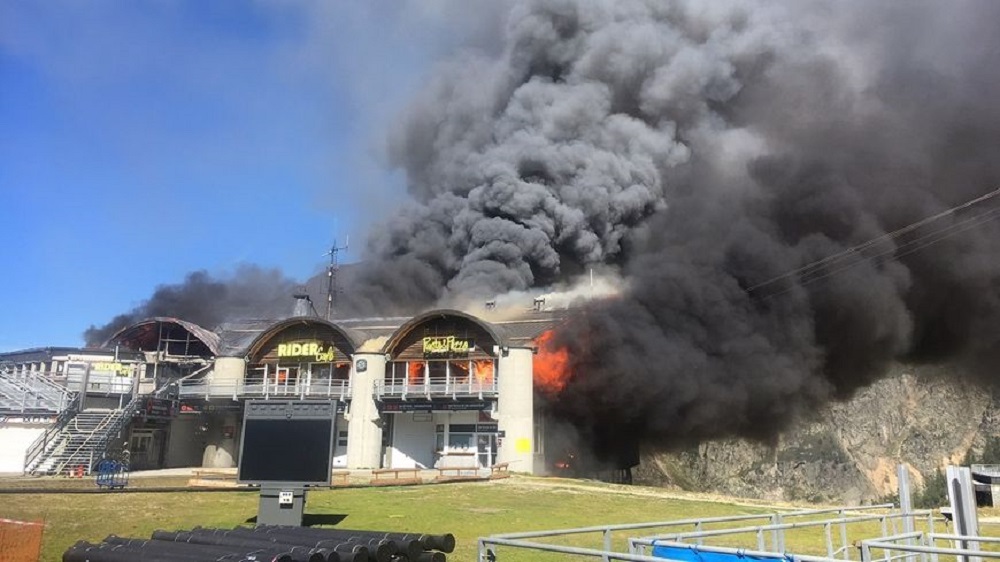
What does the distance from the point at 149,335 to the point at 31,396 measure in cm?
1287

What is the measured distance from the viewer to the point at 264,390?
4341 centimetres

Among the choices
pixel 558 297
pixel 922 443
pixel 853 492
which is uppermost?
pixel 558 297

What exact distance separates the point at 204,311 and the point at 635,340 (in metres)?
56.6

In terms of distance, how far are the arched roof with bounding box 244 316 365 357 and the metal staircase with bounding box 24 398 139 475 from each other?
799 centimetres

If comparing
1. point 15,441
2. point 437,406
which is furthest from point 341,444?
point 15,441

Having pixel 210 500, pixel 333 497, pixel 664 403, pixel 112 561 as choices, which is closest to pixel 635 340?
pixel 664 403

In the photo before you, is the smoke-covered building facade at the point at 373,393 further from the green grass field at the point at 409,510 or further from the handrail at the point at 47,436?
the green grass field at the point at 409,510

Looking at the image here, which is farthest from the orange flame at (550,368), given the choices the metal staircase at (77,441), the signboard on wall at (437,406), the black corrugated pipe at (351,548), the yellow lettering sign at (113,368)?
the black corrugated pipe at (351,548)

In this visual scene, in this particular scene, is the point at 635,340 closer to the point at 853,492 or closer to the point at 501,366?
the point at 501,366

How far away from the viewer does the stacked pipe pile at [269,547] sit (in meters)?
8.09

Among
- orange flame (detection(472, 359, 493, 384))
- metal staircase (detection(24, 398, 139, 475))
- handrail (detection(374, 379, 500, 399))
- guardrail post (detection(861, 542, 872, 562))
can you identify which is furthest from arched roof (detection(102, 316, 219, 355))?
guardrail post (detection(861, 542, 872, 562))

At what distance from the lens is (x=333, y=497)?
22.8 m

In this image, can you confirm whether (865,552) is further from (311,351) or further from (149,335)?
(149,335)

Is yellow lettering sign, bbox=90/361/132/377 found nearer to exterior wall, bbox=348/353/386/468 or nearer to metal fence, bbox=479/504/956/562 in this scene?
exterior wall, bbox=348/353/386/468
